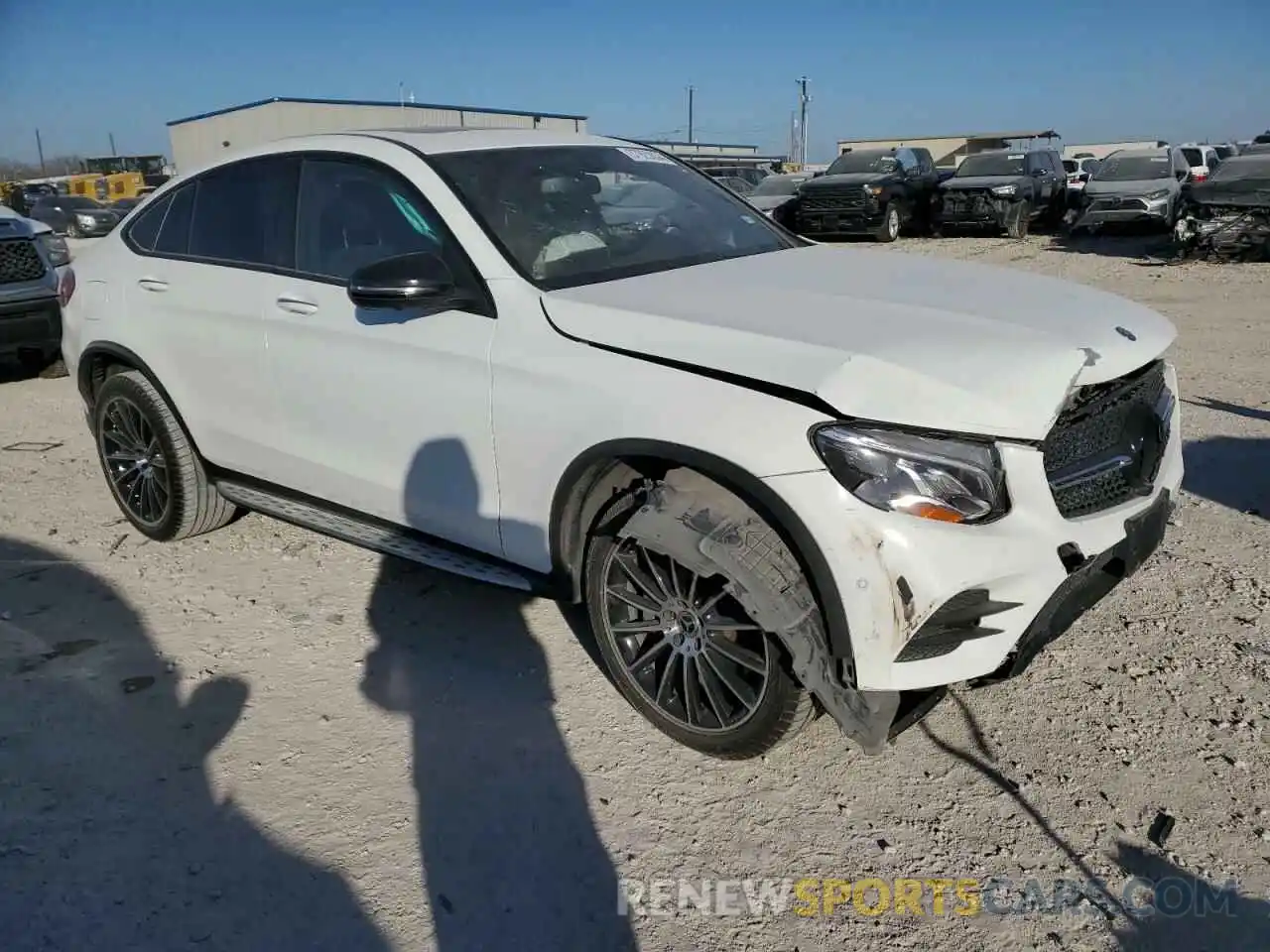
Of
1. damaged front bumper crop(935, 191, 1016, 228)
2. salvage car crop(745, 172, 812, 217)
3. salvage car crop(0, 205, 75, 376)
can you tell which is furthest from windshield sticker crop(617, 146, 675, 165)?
salvage car crop(745, 172, 812, 217)

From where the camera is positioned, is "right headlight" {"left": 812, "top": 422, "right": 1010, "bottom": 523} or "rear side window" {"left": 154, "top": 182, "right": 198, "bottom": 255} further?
"rear side window" {"left": 154, "top": 182, "right": 198, "bottom": 255}

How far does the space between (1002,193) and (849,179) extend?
2.81 m

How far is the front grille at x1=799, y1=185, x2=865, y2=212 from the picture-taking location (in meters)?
18.3

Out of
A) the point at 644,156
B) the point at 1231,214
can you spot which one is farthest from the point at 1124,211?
the point at 644,156

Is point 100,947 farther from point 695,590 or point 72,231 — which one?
point 72,231

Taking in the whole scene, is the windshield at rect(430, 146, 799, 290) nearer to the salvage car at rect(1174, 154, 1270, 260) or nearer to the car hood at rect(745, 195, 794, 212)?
the salvage car at rect(1174, 154, 1270, 260)

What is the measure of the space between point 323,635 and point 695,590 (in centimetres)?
177

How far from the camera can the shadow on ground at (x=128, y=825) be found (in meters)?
2.41

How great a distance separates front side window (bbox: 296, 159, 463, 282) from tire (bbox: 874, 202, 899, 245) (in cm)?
1625

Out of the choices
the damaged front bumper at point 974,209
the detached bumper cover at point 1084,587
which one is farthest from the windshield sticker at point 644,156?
the damaged front bumper at point 974,209

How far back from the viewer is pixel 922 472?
7.84 feet

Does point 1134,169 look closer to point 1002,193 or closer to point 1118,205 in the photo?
point 1118,205

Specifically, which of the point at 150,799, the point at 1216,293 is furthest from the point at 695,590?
the point at 1216,293

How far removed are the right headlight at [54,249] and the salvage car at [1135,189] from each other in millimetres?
15989
